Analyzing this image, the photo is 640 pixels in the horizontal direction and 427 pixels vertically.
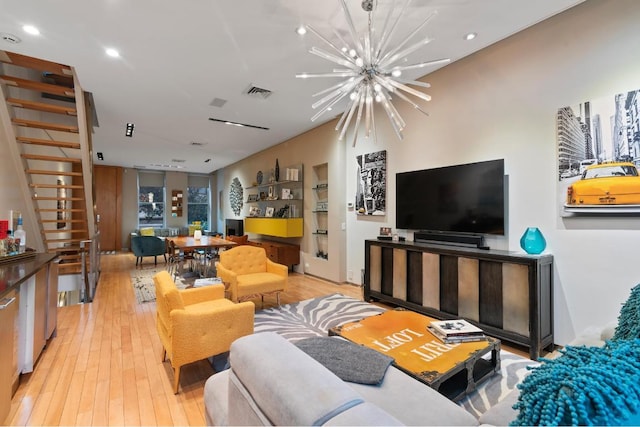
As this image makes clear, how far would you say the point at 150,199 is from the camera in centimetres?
1121

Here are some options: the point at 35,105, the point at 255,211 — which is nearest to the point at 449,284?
the point at 35,105

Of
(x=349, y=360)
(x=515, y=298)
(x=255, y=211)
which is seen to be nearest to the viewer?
(x=349, y=360)

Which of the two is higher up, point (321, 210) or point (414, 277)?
point (321, 210)

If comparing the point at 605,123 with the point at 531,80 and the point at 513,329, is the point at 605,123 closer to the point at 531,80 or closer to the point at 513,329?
the point at 531,80

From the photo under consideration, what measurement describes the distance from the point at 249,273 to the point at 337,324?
147cm

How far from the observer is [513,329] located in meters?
2.83

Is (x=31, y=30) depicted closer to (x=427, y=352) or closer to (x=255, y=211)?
(x=427, y=352)

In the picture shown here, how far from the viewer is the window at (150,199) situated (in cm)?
1108

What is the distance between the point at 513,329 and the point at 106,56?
16.6 ft

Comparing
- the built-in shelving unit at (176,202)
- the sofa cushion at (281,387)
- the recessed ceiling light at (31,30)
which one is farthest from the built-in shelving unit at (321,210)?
the built-in shelving unit at (176,202)

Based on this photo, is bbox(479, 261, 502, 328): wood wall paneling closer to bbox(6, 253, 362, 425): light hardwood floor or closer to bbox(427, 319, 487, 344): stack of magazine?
bbox(427, 319, 487, 344): stack of magazine

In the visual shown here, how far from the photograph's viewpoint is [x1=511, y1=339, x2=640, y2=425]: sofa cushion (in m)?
0.65

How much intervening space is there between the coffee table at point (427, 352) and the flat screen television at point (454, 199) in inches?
56.5

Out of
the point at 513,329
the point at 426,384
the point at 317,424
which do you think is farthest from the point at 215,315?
the point at 513,329
